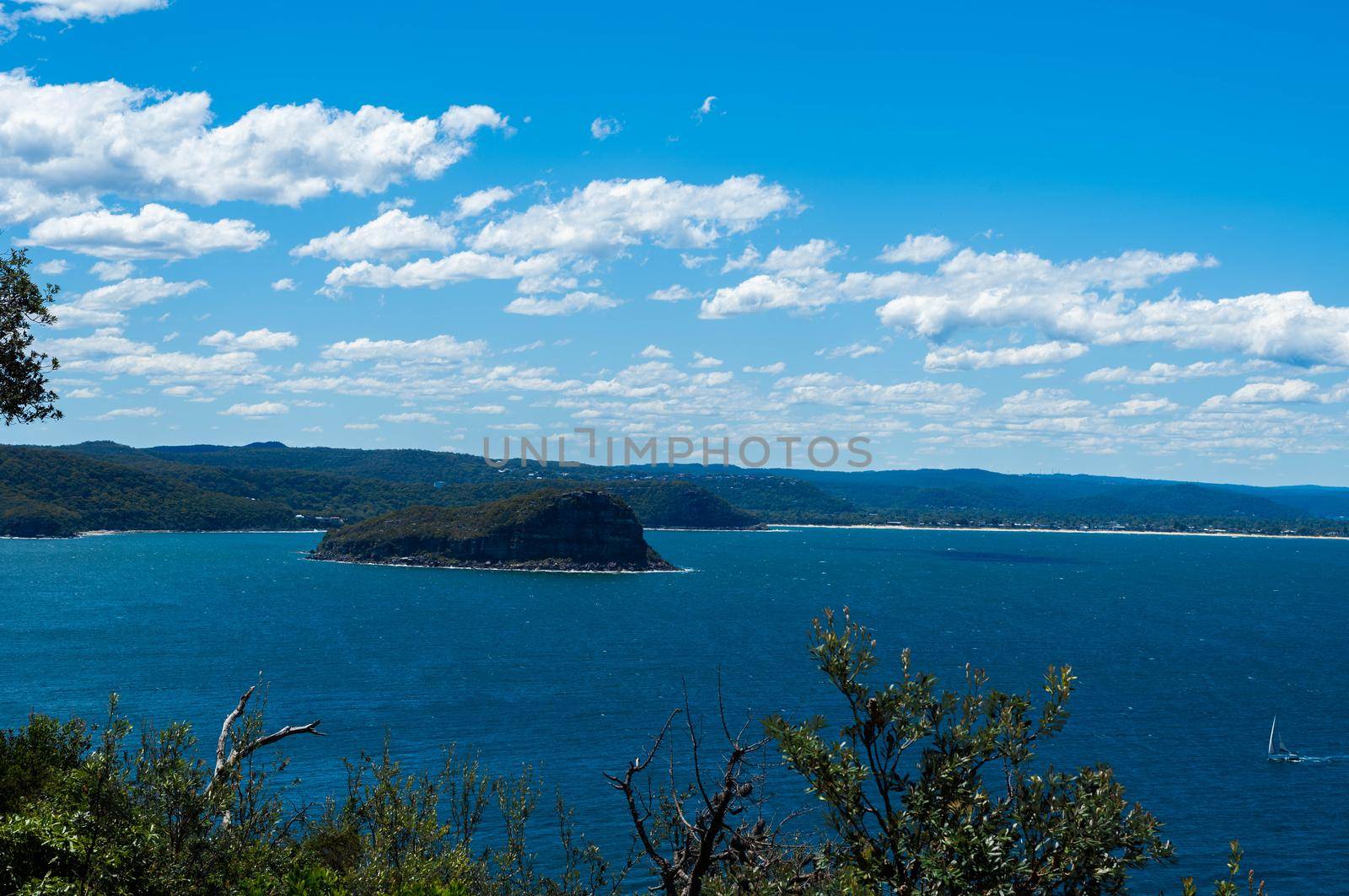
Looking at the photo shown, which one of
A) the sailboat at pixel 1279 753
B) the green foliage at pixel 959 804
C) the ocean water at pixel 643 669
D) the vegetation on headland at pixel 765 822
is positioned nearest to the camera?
the green foliage at pixel 959 804

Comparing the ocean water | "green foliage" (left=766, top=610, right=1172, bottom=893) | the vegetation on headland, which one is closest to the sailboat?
the ocean water

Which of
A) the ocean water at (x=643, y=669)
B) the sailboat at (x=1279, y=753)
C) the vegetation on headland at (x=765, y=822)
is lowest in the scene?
the ocean water at (x=643, y=669)

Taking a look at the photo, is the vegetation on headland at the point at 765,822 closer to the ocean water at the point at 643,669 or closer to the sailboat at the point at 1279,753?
the ocean water at the point at 643,669

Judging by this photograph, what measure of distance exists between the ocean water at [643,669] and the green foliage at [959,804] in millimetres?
43567

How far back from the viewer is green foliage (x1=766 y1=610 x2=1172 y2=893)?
1152cm

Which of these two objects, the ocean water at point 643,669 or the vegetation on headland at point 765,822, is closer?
the vegetation on headland at point 765,822

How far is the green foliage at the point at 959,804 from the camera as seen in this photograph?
11.5 metres

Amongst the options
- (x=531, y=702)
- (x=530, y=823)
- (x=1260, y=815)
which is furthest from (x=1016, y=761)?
(x=531, y=702)

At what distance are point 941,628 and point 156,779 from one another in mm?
129874

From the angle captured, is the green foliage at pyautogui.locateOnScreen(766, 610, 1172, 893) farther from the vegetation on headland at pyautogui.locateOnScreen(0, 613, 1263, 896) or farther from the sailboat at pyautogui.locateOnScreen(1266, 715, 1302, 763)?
the sailboat at pyautogui.locateOnScreen(1266, 715, 1302, 763)

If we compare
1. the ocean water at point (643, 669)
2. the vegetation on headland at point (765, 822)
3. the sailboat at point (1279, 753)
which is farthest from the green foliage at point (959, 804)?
the sailboat at point (1279, 753)

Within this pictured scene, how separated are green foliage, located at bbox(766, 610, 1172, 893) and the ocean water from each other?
43567mm

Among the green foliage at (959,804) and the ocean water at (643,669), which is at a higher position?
the green foliage at (959,804)

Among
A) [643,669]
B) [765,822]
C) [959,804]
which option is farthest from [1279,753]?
[959,804]
